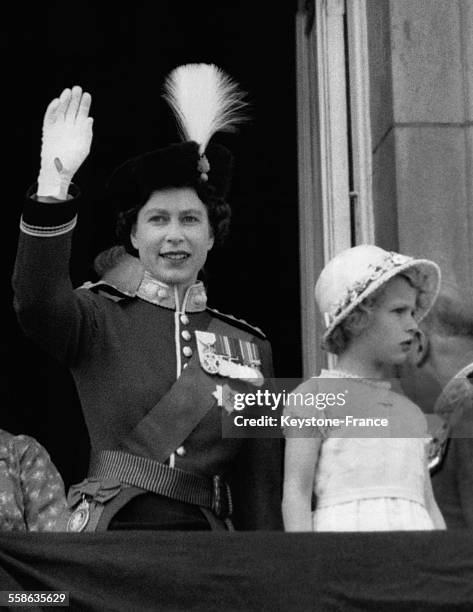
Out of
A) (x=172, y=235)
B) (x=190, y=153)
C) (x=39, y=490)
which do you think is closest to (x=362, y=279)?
(x=172, y=235)

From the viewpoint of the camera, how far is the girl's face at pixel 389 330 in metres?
4.08

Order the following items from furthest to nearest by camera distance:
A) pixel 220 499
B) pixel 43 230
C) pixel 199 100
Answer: pixel 199 100 → pixel 220 499 → pixel 43 230

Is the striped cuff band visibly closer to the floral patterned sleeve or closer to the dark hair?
the dark hair

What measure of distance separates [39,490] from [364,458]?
2.89 feet

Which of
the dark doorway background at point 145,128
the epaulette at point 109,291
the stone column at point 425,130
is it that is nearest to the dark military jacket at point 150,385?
the epaulette at point 109,291

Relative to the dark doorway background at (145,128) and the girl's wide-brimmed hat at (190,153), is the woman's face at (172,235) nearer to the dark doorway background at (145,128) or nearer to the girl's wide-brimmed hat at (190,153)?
the girl's wide-brimmed hat at (190,153)

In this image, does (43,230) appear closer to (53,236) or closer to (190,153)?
(53,236)

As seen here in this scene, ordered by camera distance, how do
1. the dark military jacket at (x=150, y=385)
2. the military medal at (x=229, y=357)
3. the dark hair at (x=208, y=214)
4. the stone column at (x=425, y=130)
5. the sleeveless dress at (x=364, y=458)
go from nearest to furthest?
the sleeveless dress at (x=364, y=458), the dark military jacket at (x=150, y=385), the military medal at (x=229, y=357), the dark hair at (x=208, y=214), the stone column at (x=425, y=130)

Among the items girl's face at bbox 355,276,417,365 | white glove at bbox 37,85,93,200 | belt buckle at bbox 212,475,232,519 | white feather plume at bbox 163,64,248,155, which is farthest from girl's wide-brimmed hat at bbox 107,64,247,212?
belt buckle at bbox 212,475,232,519

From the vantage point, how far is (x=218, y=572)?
3.49m

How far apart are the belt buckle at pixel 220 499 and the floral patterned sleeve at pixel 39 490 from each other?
0.40 meters

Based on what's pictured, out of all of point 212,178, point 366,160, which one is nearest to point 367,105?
point 366,160

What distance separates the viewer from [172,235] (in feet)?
14.3

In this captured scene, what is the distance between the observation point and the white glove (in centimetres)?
393
